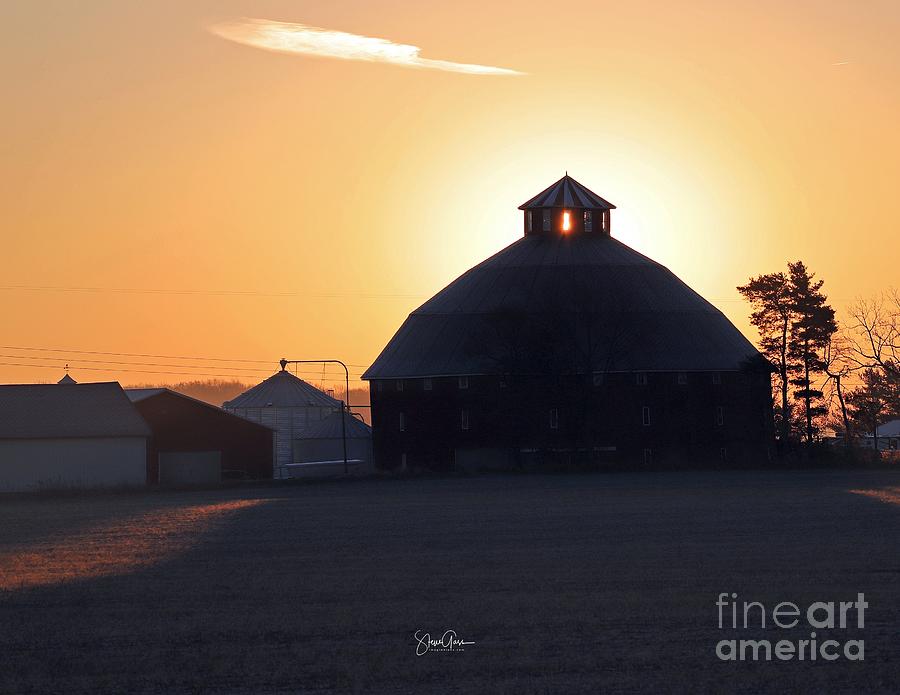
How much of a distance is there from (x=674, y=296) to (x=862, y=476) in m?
24.6

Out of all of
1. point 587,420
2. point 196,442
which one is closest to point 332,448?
point 196,442

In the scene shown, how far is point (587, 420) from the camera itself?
75.1 m

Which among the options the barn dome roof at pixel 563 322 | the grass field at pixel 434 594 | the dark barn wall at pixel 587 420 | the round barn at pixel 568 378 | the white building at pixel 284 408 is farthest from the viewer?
the white building at pixel 284 408

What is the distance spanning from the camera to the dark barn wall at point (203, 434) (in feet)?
231

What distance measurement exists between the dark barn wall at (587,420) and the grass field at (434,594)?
111 ft

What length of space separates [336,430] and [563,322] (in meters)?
19.7

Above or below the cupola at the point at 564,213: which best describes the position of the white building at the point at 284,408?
below

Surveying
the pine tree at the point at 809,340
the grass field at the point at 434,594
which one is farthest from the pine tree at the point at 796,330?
the grass field at the point at 434,594

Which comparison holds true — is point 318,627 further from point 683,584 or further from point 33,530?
point 33,530

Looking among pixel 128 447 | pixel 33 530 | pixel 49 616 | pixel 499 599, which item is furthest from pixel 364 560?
pixel 128 447

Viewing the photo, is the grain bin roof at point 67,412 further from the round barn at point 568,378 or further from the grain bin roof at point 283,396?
the grain bin roof at point 283,396

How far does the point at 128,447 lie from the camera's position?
223ft

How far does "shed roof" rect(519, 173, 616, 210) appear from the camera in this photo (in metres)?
87.6

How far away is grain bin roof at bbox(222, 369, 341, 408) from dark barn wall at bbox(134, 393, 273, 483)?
30630 mm
